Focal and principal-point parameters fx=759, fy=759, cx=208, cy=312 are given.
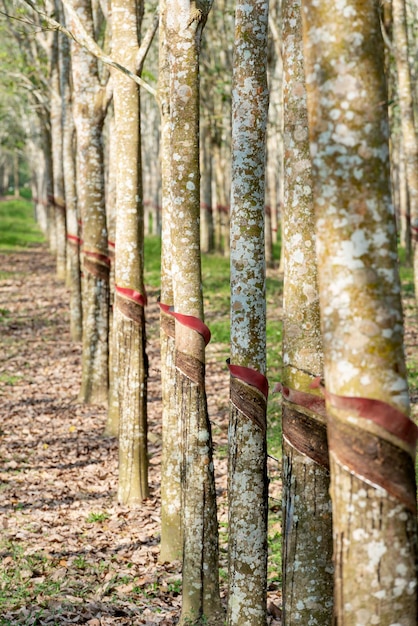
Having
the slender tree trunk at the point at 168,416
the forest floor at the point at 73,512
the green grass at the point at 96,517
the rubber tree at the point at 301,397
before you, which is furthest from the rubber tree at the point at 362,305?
the green grass at the point at 96,517

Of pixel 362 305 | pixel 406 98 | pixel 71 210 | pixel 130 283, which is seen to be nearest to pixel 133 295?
pixel 130 283

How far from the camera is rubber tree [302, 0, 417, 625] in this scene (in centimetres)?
256

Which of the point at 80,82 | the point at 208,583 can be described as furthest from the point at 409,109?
the point at 208,583

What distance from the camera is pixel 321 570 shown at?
3.60 metres

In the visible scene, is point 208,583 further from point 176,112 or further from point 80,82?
point 80,82

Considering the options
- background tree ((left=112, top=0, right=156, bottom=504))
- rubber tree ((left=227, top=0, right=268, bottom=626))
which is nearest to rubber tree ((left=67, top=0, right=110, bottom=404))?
background tree ((left=112, top=0, right=156, bottom=504))

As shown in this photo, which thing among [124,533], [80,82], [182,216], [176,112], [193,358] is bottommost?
[124,533]

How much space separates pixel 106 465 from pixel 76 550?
2267 millimetres

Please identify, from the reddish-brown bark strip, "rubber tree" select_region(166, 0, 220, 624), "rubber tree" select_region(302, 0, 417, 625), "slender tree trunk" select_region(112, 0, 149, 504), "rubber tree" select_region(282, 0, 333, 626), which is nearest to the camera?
"rubber tree" select_region(302, 0, 417, 625)

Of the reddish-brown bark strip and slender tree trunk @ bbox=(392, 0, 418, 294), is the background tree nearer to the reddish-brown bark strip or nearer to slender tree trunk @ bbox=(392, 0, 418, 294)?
the reddish-brown bark strip

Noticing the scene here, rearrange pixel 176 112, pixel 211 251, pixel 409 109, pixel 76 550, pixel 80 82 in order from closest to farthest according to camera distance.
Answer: pixel 176 112 < pixel 76 550 < pixel 80 82 < pixel 409 109 < pixel 211 251

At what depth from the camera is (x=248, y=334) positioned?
4.56 meters

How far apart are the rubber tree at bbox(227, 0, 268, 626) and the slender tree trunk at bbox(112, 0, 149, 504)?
3170mm

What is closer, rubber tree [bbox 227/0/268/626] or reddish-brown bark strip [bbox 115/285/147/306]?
rubber tree [bbox 227/0/268/626]
